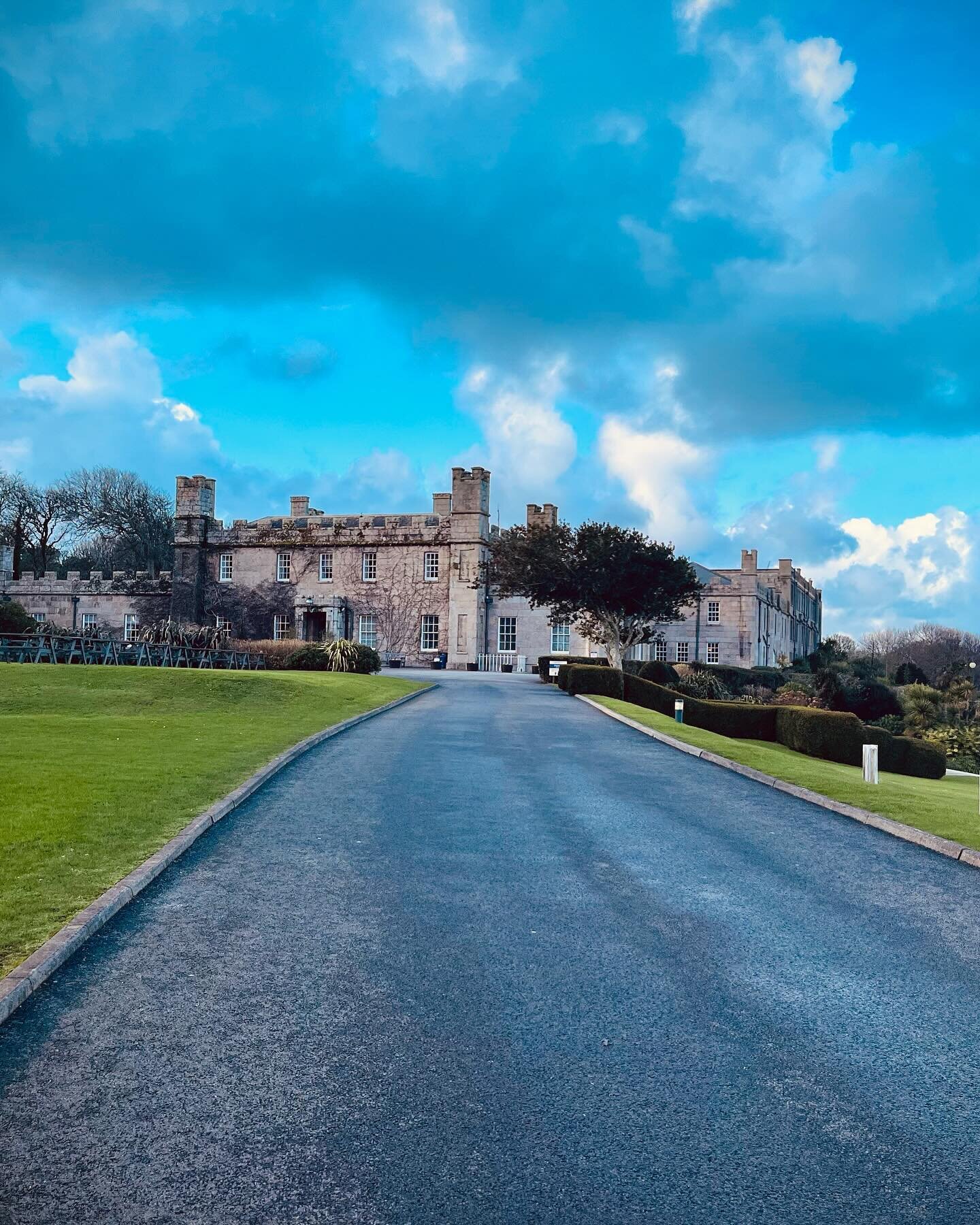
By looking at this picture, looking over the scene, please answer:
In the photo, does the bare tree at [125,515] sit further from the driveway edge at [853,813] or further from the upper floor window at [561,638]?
the driveway edge at [853,813]

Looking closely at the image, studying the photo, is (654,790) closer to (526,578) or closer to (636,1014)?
(636,1014)

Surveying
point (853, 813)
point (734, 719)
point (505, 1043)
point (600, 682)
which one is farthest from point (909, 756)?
point (505, 1043)

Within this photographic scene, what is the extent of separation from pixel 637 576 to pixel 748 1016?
34.5 metres

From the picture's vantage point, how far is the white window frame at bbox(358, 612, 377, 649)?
53.6m

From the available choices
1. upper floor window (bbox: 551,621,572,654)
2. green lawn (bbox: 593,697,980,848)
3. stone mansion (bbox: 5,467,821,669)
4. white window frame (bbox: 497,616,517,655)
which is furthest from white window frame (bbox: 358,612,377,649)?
green lawn (bbox: 593,697,980,848)

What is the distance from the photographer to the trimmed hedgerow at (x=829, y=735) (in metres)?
24.0

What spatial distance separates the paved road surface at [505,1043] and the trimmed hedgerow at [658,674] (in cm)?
2700

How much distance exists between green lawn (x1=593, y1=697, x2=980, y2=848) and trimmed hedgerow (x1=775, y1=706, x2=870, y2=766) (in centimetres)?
46

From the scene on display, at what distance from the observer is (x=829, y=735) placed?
79.7 feet

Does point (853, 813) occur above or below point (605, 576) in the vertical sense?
below

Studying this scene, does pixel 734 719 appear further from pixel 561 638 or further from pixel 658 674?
pixel 561 638

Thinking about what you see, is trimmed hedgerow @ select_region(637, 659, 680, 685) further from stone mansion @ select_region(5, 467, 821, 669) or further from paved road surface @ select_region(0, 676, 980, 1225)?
paved road surface @ select_region(0, 676, 980, 1225)

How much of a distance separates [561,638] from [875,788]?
124ft

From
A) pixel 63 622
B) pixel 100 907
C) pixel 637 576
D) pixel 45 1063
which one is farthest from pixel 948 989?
pixel 63 622
